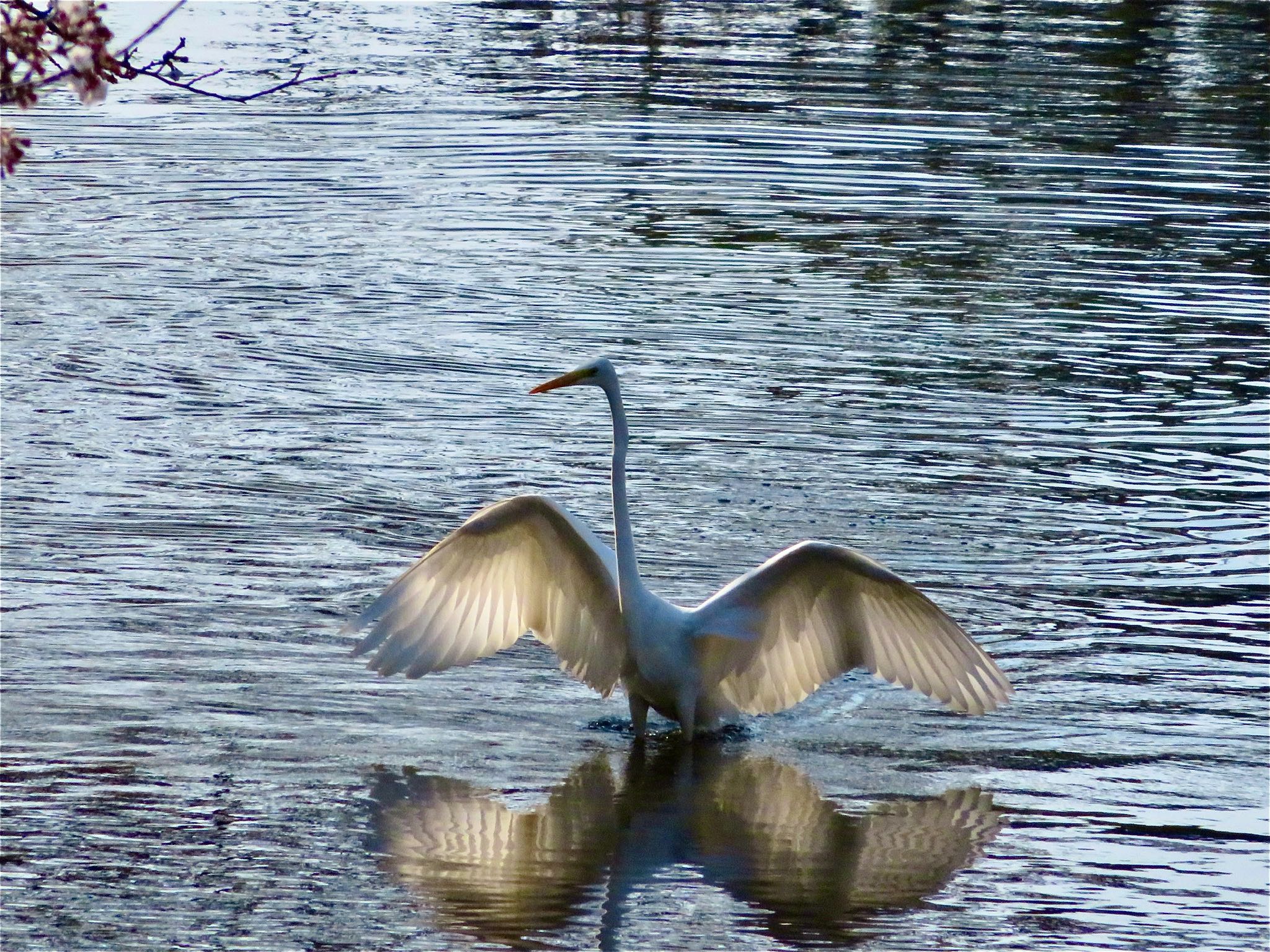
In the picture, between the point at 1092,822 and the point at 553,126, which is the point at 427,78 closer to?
the point at 553,126

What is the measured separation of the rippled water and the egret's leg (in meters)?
0.22

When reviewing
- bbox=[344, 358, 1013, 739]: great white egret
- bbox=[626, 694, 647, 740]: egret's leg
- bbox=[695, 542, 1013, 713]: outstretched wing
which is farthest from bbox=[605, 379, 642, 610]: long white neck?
bbox=[626, 694, 647, 740]: egret's leg

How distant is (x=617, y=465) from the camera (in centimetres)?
748

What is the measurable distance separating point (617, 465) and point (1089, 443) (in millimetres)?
4327

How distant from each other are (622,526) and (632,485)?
2.75m

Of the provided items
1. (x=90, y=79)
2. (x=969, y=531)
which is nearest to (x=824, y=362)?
(x=969, y=531)

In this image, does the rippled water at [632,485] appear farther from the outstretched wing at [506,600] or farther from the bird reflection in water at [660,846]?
the outstretched wing at [506,600]

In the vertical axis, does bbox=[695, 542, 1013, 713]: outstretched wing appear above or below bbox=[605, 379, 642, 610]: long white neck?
below

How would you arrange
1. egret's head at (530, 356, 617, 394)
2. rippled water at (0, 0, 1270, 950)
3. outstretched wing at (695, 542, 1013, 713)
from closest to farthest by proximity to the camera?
1. rippled water at (0, 0, 1270, 950)
2. outstretched wing at (695, 542, 1013, 713)
3. egret's head at (530, 356, 617, 394)

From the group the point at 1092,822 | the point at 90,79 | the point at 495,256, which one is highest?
the point at 90,79

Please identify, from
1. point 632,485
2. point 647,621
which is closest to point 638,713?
point 647,621

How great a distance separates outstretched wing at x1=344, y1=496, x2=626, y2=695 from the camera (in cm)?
731

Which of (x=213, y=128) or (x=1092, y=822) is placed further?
(x=213, y=128)

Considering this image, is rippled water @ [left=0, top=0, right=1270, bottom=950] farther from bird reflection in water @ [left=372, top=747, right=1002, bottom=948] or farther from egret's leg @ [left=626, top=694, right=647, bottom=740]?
Result: egret's leg @ [left=626, top=694, right=647, bottom=740]
